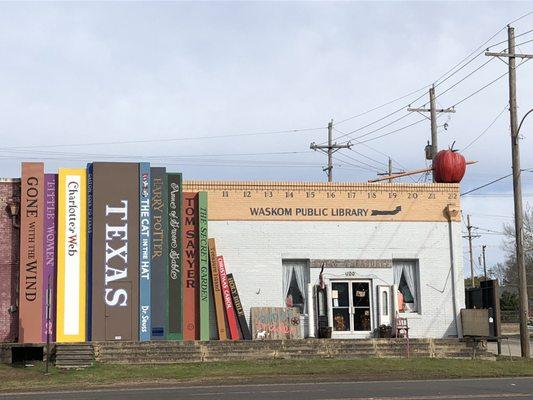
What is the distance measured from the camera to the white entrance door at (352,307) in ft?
91.1

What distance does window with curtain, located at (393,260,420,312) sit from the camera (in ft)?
93.4

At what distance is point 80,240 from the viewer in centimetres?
2528

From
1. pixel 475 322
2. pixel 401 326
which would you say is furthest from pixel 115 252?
pixel 475 322

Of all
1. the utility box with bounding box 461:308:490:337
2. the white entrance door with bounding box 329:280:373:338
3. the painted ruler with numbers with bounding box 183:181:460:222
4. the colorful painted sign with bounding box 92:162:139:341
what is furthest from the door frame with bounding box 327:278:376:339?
the colorful painted sign with bounding box 92:162:139:341

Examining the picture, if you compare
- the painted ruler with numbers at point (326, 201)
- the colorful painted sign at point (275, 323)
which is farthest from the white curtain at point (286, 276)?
the painted ruler with numbers at point (326, 201)

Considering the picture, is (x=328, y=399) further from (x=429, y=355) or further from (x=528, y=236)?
(x=528, y=236)

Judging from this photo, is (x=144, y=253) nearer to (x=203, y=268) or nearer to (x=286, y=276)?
(x=203, y=268)

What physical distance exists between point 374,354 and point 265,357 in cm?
377

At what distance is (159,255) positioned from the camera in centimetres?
2570

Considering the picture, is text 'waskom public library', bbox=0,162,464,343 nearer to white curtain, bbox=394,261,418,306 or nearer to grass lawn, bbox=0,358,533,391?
white curtain, bbox=394,261,418,306

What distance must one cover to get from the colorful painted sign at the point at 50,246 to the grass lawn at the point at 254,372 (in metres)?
2.19

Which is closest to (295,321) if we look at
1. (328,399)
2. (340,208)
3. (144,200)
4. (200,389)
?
(340,208)

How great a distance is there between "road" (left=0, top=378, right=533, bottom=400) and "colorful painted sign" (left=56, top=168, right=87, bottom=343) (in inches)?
316

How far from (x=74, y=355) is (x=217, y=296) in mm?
5797
